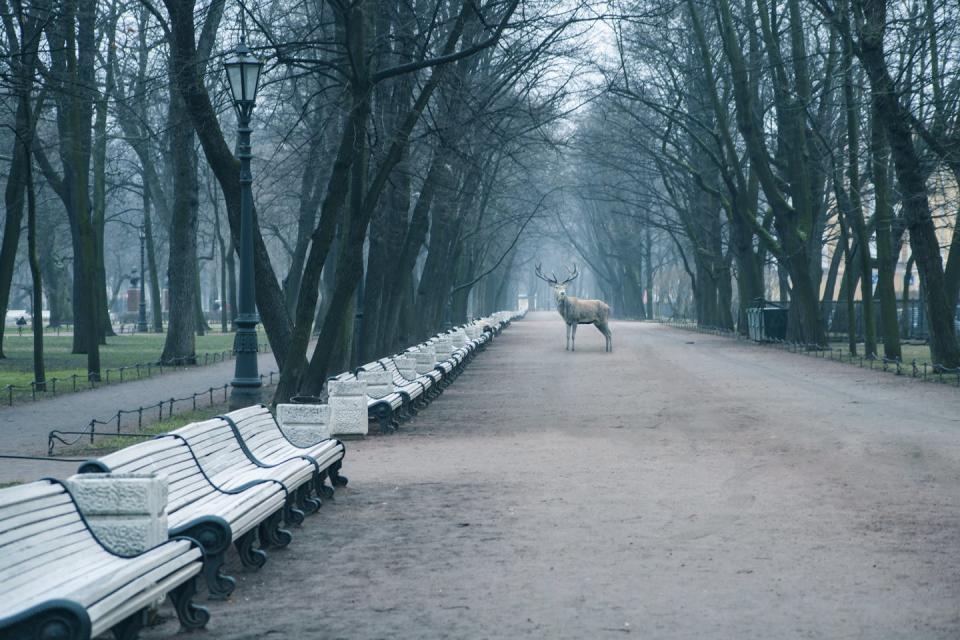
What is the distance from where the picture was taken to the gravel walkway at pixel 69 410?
13297 mm

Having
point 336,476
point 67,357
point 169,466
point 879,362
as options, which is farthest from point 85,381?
point 169,466

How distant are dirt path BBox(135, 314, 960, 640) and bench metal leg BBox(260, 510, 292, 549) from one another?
131 mm

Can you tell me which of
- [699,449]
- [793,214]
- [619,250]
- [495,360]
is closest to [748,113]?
[793,214]

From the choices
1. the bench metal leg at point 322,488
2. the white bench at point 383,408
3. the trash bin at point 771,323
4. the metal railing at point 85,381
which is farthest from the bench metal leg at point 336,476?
the trash bin at point 771,323

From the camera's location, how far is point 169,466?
809 cm

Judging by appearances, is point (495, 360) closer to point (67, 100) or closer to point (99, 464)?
point (67, 100)

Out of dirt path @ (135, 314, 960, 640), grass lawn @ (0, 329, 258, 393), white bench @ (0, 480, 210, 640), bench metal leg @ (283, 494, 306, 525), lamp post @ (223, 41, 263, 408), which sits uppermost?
lamp post @ (223, 41, 263, 408)

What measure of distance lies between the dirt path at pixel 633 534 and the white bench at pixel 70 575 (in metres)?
0.53

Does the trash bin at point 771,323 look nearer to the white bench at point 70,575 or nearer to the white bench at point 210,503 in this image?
the white bench at point 210,503

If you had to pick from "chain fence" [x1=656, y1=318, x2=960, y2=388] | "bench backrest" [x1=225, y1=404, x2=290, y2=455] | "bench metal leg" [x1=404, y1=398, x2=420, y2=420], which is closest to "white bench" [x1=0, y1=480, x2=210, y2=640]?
"bench backrest" [x1=225, y1=404, x2=290, y2=455]

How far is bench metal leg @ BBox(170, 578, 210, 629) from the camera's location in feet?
21.8

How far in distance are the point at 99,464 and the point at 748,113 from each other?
3238cm

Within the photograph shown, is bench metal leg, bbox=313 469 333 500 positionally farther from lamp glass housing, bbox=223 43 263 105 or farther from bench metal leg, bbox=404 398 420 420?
bench metal leg, bbox=404 398 420 420

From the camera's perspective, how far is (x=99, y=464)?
694 cm
